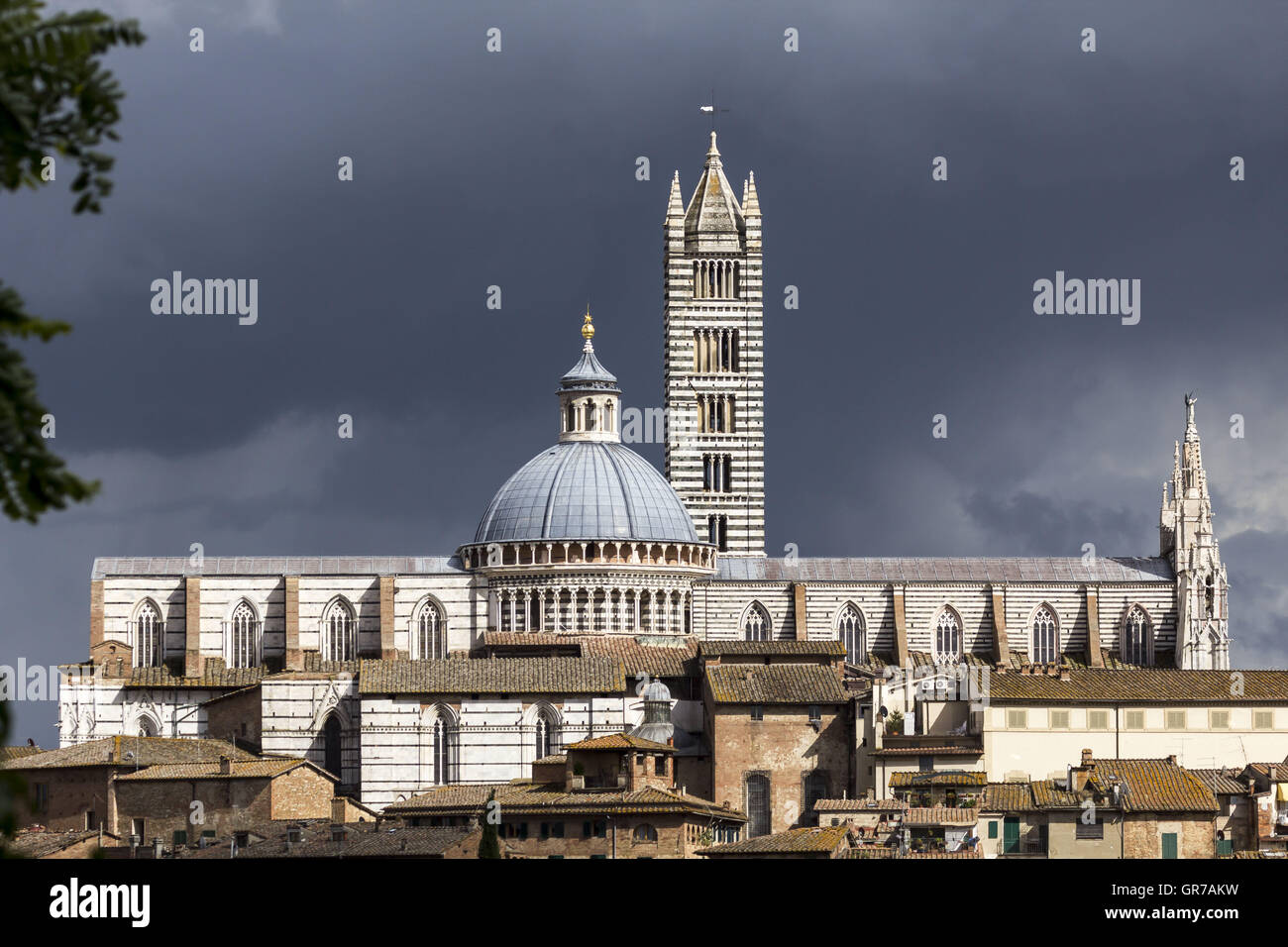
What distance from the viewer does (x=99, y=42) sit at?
9125 mm

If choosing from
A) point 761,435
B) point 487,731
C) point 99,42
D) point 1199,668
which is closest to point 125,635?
point 487,731

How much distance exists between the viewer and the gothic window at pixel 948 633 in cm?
7325

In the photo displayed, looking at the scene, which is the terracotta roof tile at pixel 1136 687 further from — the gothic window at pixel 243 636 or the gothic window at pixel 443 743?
the gothic window at pixel 243 636

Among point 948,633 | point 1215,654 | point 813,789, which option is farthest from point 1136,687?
point 948,633

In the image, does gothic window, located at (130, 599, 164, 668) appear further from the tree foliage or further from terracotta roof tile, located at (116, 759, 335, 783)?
the tree foliage

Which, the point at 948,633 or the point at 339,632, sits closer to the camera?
the point at 339,632

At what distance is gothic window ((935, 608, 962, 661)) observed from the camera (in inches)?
2884

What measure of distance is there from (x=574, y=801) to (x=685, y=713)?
959 centimetres

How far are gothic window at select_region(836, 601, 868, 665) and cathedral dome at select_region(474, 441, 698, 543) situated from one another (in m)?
5.46

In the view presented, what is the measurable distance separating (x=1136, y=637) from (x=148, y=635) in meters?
30.5

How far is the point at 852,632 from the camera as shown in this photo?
241ft

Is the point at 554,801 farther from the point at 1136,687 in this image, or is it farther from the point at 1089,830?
the point at 1136,687

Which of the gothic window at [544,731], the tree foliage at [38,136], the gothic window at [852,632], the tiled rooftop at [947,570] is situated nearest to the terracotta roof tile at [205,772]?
the gothic window at [544,731]
